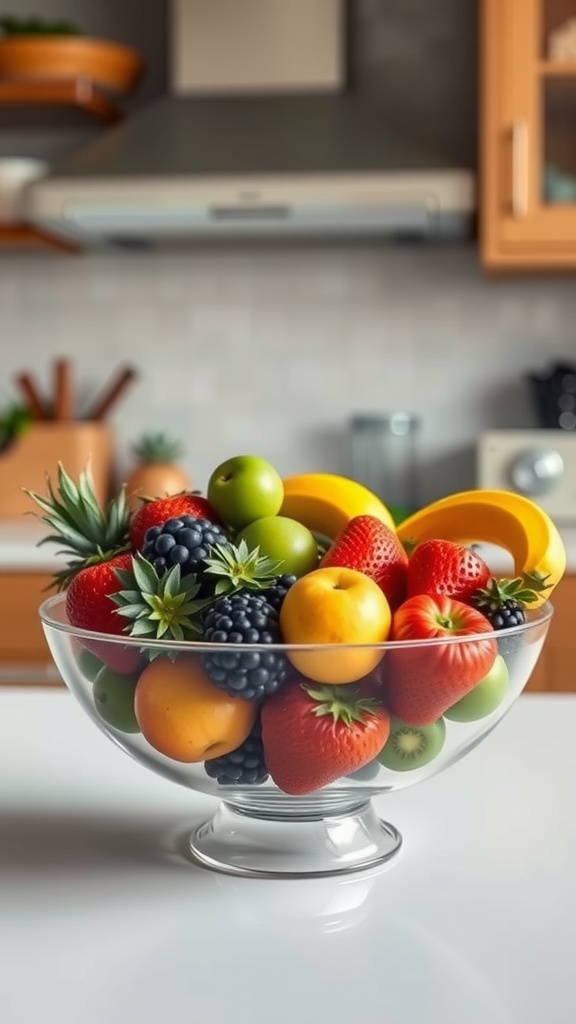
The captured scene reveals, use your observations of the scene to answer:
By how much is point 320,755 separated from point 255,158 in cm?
192

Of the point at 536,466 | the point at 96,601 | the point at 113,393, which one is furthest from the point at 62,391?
the point at 96,601

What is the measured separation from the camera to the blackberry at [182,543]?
70 cm

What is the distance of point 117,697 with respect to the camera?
70 cm

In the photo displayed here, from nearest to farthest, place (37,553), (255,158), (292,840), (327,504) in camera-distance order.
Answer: (292,840) < (327,504) < (37,553) < (255,158)

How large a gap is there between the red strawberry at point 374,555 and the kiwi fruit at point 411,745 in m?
0.09

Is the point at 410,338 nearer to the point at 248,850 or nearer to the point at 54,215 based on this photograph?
the point at 54,215

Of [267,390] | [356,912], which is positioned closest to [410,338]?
[267,390]

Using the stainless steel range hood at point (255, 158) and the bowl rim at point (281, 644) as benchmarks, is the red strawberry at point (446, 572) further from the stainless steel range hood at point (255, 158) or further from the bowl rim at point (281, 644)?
the stainless steel range hood at point (255, 158)

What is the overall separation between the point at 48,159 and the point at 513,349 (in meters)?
1.04

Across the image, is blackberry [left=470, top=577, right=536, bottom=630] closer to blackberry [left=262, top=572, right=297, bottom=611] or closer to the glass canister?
blackberry [left=262, top=572, right=297, bottom=611]

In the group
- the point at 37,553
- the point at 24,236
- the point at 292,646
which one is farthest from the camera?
the point at 24,236

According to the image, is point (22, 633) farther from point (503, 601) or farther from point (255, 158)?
point (503, 601)

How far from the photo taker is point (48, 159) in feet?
9.07

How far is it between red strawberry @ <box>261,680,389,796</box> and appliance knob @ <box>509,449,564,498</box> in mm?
1809
